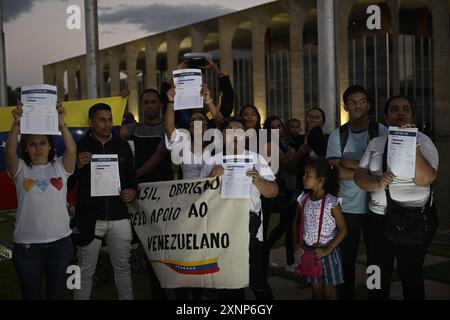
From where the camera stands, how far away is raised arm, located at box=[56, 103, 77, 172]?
12.1ft

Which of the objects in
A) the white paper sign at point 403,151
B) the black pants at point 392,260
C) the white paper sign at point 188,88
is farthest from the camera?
the white paper sign at point 188,88

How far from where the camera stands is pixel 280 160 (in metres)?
5.49

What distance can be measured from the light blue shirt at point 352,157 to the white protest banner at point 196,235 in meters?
Answer: 0.83

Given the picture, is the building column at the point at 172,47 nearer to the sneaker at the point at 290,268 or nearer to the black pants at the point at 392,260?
the sneaker at the point at 290,268

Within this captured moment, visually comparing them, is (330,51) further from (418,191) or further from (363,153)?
(418,191)

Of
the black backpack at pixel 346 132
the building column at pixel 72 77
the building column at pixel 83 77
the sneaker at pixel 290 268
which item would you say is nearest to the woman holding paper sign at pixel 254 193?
the black backpack at pixel 346 132

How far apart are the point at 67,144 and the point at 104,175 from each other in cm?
47

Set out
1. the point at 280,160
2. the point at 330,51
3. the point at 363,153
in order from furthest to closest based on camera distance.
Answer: the point at 280,160 < the point at 330,51 < the point at 363,153

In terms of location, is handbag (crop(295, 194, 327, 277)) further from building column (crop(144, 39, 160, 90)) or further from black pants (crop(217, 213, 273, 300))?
building column (crop(144, 39, 160, 90))

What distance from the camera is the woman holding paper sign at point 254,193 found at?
3.98 m

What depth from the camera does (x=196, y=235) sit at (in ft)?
13.5

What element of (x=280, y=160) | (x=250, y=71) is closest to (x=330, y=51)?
(x=280, y=160)

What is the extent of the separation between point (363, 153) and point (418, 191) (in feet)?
1.86

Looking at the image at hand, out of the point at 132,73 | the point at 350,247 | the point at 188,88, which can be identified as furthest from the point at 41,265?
the point at 132,73
